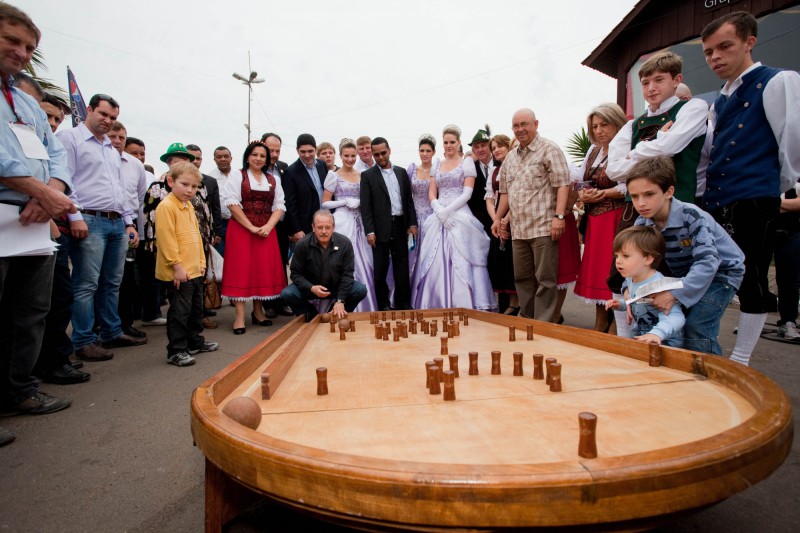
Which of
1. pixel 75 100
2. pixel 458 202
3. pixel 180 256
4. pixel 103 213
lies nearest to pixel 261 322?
pixel 180 256

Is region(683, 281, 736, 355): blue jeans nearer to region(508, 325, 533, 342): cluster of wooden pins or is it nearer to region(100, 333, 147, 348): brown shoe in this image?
region(508, 325, 533, 342): cluster of wooden pins

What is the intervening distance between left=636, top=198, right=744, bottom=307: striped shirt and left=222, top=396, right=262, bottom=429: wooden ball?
217 cm

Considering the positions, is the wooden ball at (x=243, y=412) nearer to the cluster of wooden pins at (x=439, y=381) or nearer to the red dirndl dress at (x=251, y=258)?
Result: the cluster of wooden pins at (x=439, y=381)

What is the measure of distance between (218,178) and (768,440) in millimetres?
6942

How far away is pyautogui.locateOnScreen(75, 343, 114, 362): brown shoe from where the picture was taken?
13.5 feet

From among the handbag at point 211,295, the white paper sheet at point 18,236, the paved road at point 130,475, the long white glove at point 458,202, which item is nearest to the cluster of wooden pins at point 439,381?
the paved road at point 130,475

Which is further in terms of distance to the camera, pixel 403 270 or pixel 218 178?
pixel 218 178

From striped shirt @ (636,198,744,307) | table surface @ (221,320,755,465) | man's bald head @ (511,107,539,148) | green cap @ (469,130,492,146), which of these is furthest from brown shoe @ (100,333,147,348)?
striped shirt @ (636,198,744,307)

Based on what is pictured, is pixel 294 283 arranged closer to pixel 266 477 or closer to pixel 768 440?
pixel 266 477

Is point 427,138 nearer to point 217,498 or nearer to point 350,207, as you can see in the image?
point 350,207

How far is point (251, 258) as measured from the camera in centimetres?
557

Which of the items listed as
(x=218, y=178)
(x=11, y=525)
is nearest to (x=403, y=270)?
(x=218, y=178)

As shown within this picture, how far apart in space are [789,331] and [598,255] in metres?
2.20

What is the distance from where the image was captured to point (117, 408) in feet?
9.82
